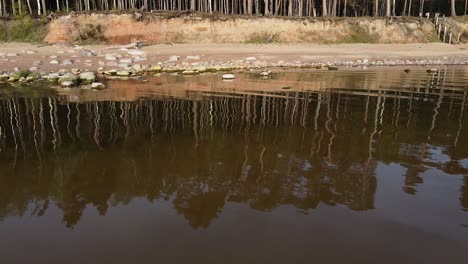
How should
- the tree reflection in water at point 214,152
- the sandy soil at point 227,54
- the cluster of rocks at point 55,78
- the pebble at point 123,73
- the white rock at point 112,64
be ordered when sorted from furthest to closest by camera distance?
the sandy soil at point 227,54 → the white rock at point 112,64 → the pebble at point 123,73 → the cluster of rocks at point 55,78 → the tree reflection in water at point 214,152

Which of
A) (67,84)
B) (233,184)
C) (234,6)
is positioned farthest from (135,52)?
(233,184)

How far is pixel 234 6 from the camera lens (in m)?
48.8

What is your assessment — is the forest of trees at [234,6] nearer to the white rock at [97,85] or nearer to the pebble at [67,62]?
the pebble at [67,62]

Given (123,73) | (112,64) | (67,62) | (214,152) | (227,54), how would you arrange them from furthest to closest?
(227,54), (112,64), (67,62), (123,73), (214,152)

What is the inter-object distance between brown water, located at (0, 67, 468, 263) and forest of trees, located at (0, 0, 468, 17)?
31021mm

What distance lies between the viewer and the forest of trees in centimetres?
4141

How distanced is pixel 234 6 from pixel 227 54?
62.2 feet

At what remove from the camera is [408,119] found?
12336mm

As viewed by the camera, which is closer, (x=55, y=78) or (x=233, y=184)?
(x=233, y=184)

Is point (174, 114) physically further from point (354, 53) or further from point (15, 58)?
point (354, 53)

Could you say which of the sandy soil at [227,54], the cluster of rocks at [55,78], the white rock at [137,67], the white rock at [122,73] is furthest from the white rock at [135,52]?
the cluster of rocks at [55,78]

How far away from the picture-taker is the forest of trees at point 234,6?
136 ft

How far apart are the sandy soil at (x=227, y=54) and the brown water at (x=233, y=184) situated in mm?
13107

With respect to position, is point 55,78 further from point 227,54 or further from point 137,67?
point 227,54
